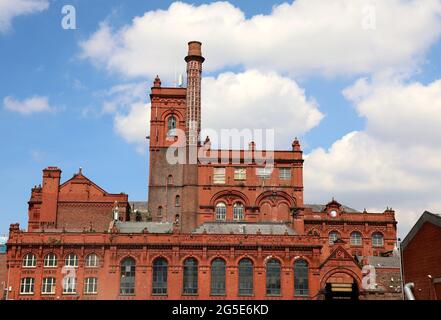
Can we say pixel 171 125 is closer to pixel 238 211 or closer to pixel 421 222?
pixel 238 211

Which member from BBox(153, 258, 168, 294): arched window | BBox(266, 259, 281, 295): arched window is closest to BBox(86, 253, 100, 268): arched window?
BBox(153, 258, 168, 294): arched window

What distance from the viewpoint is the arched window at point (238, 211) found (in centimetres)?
7419

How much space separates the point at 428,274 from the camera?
41.4 meters

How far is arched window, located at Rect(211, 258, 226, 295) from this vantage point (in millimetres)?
62938

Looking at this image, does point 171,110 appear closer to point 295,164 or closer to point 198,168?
point 198,168

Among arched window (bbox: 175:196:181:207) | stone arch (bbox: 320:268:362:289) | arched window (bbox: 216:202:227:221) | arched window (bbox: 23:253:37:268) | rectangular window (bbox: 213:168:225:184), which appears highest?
rectangular window (bbox: 213:168:225:184)

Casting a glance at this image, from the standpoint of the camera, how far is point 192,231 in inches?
2744

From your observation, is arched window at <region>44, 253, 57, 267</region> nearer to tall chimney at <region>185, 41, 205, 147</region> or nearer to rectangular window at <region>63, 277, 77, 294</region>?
rectangular window at <region>63, 277, 77, 294</region>

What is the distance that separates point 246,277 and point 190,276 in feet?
21.6

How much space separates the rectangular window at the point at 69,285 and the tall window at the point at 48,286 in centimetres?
133

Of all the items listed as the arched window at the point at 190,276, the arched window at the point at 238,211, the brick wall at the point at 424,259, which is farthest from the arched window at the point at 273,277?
the brick wall at the point at 424,259

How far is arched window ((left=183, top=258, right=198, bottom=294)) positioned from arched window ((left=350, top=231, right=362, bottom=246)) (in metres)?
25.3

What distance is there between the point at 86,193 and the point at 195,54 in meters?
25.0
